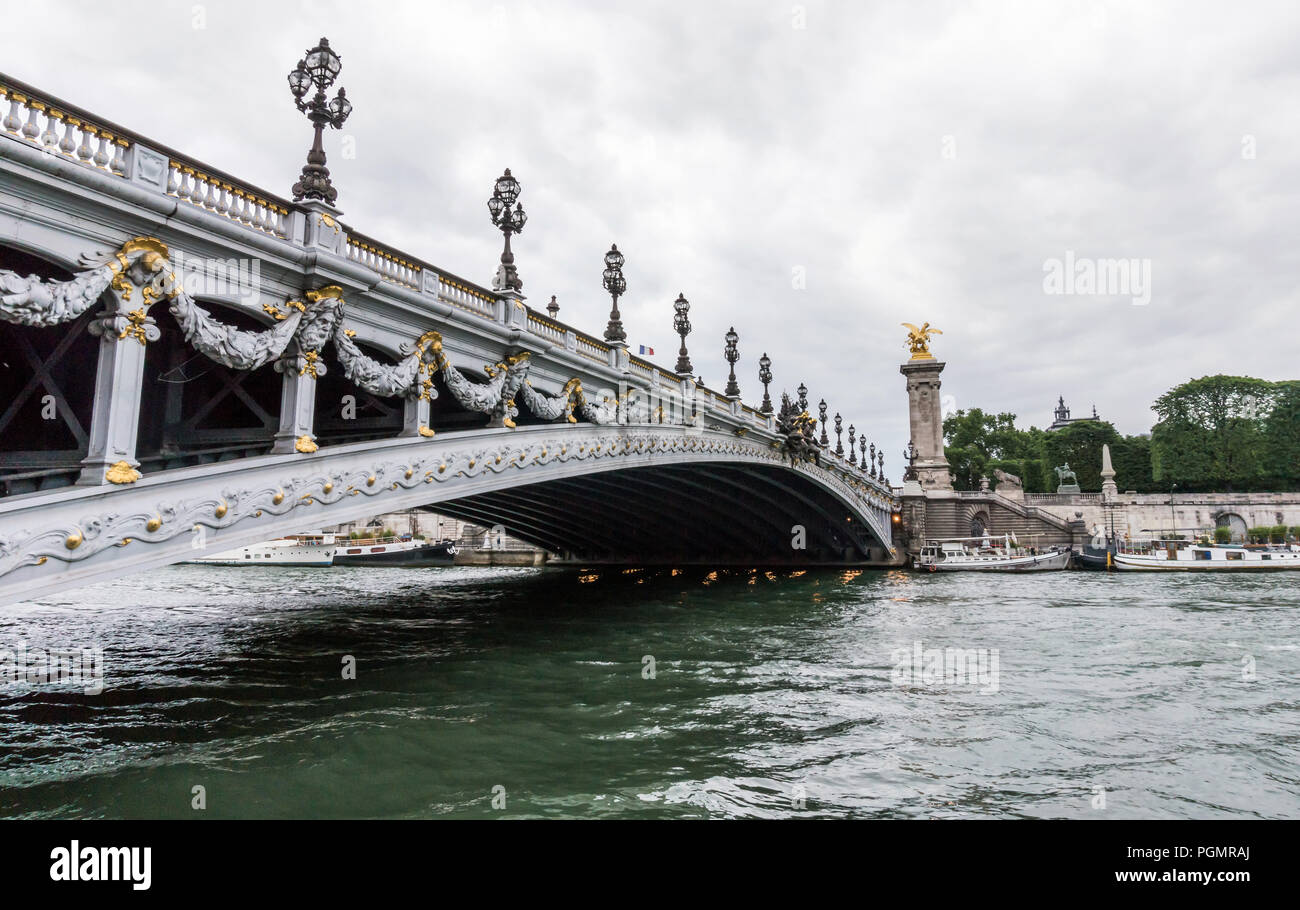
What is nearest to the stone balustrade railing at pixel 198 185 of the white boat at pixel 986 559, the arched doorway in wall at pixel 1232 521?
the white boat at pixel 986 559

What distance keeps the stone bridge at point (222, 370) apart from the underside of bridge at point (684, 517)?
807cm

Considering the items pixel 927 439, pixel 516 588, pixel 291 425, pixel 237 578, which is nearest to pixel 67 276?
pixel 291 425

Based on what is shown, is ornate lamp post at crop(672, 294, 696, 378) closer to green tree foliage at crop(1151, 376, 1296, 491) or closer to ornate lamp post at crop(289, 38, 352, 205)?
ornate lamp post at crop(289, 38, 352, 205)

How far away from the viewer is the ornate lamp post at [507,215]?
14.1 metres

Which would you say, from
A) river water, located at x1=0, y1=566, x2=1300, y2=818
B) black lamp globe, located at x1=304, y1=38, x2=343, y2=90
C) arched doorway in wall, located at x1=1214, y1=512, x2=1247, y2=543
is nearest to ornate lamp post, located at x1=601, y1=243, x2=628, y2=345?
river water, located at x1=0, y1=566, x2=1300, y2=818

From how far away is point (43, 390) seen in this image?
1184cm

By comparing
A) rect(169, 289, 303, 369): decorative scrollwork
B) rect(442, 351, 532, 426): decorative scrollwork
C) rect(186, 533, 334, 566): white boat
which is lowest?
rect(186, 533, 334, 566): white boat

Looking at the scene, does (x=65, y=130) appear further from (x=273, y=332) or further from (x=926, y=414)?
(x=926, y=414)

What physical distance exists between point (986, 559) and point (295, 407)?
42.9m

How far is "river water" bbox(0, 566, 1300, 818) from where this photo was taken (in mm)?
7090

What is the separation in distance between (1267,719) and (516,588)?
26540 mm

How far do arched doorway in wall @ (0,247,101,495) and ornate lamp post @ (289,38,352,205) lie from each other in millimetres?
3360

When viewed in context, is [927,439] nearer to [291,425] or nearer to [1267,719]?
[1267,719]
